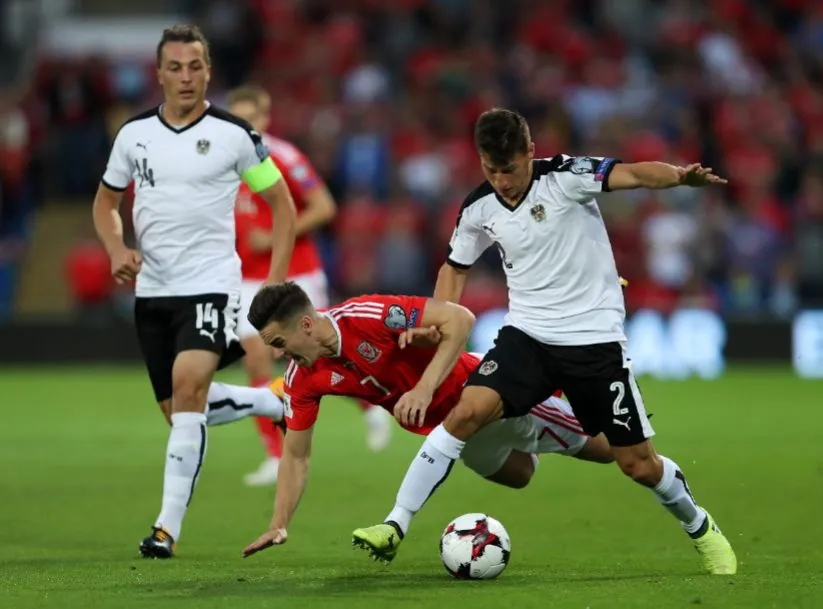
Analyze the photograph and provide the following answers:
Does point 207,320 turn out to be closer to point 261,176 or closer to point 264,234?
point 261,176

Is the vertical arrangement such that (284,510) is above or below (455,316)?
below

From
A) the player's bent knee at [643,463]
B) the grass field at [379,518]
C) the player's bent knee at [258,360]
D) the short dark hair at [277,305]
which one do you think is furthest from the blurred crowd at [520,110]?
the short dark hair at [277,305]

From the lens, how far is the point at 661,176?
6117 millimetres

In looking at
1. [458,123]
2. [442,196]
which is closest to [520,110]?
[458,123]

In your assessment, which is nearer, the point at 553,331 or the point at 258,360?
the point at 553,331

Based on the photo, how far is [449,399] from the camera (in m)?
6.95

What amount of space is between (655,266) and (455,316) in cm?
1132

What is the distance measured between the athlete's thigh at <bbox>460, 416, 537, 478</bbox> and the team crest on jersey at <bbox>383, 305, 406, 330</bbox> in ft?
2.07

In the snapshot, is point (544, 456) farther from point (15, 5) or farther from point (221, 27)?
point (15, 5)

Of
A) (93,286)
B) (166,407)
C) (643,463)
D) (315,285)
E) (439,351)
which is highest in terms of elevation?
(439,351)

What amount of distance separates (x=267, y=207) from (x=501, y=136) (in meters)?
4.24

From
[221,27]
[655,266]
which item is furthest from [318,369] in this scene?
[221,27]

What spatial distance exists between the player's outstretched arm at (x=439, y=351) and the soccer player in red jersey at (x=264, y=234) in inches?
132

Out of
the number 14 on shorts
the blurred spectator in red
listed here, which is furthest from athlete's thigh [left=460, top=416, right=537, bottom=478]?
the blurred spectator in red
